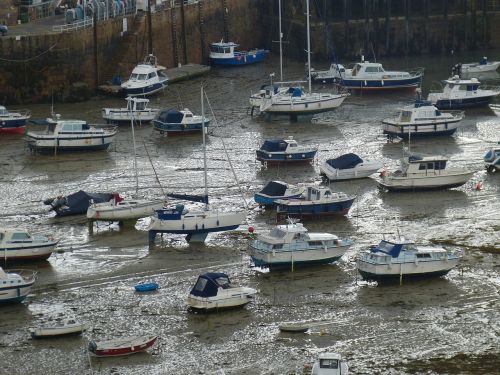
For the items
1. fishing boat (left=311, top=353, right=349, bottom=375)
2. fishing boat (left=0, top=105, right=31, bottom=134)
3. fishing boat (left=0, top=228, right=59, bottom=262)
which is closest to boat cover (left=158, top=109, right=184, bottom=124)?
fishing boat (left=0, top=105, right=31, bottom=134)

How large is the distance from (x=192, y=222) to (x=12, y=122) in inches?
722

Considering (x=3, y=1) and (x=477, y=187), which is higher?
(x=3, y=1)

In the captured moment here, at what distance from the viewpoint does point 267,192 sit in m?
49.4

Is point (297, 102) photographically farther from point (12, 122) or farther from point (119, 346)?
point (119, 346)

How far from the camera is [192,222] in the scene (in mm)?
45344

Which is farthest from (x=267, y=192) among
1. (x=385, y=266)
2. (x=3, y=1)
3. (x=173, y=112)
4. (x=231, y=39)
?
(x=231, y=39)

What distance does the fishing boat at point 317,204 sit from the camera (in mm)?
47781

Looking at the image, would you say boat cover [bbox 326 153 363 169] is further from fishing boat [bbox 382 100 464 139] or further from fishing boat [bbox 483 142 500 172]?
fishing boat [bbox 382 100 464 139]

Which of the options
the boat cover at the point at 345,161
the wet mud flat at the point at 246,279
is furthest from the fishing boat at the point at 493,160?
the boat cover at the point at 345,161

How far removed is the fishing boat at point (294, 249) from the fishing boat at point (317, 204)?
471 cm

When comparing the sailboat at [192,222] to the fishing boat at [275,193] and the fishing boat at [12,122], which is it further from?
the fishing boat at [12,122]

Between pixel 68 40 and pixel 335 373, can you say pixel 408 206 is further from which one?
pixel 68 40

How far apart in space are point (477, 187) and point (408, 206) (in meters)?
3.35

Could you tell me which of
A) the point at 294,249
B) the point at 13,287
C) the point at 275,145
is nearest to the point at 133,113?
the point at 275,145
